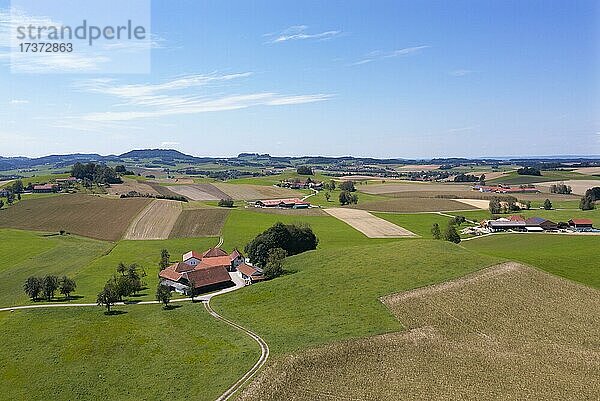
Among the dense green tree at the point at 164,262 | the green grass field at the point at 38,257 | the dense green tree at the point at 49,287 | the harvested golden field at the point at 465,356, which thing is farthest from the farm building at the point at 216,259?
the harvested golden field at the point at 465,356

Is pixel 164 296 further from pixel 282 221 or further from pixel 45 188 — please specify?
pixel 45 188

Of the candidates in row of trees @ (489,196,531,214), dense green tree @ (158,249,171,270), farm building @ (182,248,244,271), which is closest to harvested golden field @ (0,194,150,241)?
dense green tree @ (158,249,171,270)

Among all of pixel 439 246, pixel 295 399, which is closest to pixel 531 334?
pixel 295 399

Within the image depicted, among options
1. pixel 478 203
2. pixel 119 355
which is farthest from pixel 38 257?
pixel 478 203

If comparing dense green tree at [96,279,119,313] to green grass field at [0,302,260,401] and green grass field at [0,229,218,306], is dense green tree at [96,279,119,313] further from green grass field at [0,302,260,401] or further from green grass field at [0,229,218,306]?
green grass field at [0,229,218,306]

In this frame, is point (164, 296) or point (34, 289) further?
point (34, 289)

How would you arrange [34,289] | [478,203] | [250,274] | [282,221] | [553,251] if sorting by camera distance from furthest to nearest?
1. [478,203]
2. [282,221]
3. [553,251]
4. [250,274]
5. [34,289]
